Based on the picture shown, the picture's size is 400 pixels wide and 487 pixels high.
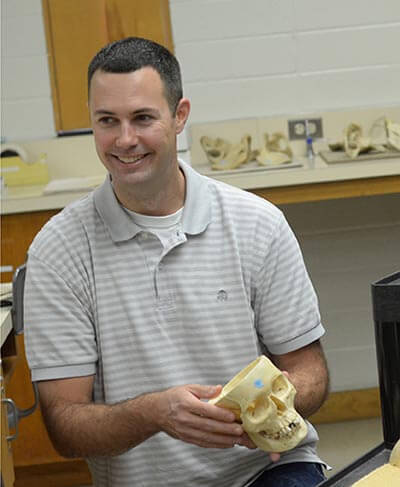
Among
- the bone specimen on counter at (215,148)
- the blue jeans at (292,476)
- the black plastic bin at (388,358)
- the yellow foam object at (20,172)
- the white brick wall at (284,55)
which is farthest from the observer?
the white brick wall at (284,55)

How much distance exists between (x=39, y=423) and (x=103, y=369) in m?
1.59

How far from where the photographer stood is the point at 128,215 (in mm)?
1883

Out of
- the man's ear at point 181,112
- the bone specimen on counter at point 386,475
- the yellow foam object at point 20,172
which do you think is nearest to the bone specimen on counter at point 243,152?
the yellow foam object at point 20,172

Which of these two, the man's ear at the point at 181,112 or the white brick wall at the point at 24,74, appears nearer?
the man's ear at the point at 181,112

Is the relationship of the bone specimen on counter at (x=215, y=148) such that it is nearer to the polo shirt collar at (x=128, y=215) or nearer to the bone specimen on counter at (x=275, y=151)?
the bone specimen on counter at (x=275, y=151)

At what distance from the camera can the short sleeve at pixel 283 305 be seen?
6.10 ft

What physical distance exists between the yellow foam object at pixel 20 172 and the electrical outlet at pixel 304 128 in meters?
1.06

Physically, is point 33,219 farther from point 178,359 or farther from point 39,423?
point 178,359

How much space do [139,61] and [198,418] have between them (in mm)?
703

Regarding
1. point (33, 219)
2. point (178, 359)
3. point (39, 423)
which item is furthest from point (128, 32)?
point (178, 359)

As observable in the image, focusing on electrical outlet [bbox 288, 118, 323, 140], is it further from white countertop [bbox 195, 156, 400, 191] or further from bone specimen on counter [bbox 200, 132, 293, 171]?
white countertop [bbox 195, 156, 400, 191]

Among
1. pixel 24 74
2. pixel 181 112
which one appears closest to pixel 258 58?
pixel 24 74

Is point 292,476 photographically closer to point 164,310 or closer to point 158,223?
point 164,310

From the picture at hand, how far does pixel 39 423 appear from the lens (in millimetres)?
3326
